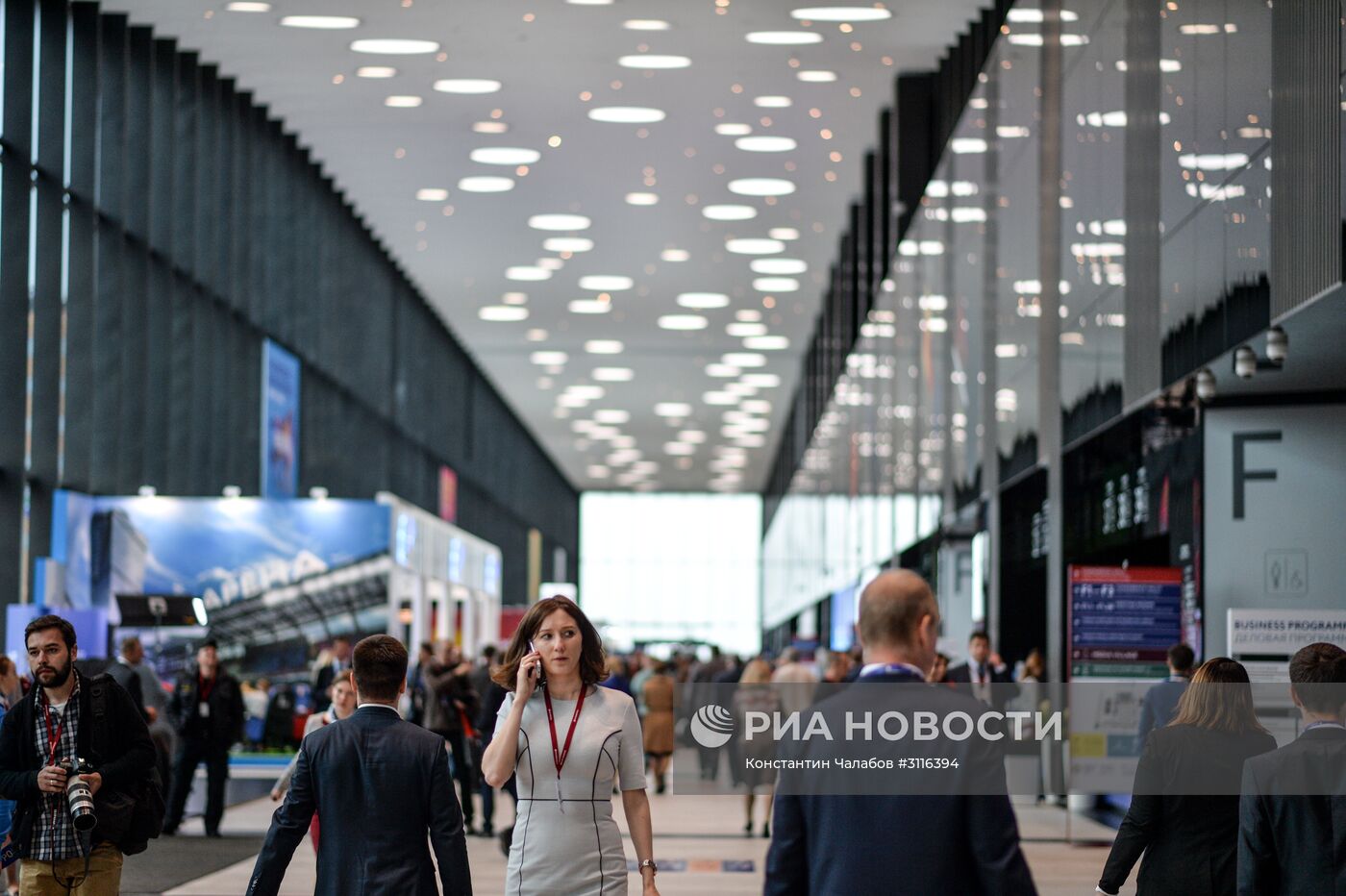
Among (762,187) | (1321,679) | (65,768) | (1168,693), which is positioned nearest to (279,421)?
(762,187)

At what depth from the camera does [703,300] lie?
120 ft

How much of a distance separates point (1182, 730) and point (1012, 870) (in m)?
2.38

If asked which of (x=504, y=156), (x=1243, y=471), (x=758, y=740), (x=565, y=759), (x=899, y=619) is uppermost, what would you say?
(x=504, y=156)

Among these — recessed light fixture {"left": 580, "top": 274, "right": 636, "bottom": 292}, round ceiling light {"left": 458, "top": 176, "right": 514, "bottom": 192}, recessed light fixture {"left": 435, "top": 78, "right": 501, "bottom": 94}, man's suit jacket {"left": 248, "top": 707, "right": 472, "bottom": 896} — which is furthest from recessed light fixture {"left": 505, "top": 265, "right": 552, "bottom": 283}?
man's suit jacket {"left": 248, "top": 707, "right": 472, "bottom": 896}

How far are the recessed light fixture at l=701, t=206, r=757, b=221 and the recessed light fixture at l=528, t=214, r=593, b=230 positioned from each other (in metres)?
2.02

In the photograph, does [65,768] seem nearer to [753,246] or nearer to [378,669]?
[378,669]

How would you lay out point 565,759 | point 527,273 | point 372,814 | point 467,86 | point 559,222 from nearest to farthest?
point 372,814
point 565,759
point 467,86
point 559,222
point 527,273

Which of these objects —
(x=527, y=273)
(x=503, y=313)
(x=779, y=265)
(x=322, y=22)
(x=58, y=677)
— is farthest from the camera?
(x=503, y=313)

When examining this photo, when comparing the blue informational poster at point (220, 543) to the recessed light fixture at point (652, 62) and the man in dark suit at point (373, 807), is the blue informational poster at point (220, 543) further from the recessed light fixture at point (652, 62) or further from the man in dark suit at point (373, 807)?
the man in dark suit at point (373, 807)

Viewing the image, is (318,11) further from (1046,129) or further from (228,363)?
(1046,129)

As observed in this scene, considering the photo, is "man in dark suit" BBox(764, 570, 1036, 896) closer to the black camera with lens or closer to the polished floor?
the black camera with lens

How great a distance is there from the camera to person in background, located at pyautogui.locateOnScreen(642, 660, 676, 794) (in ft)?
68.9

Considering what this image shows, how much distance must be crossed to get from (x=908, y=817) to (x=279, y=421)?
21.8 meters

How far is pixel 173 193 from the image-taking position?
71.5 feet
